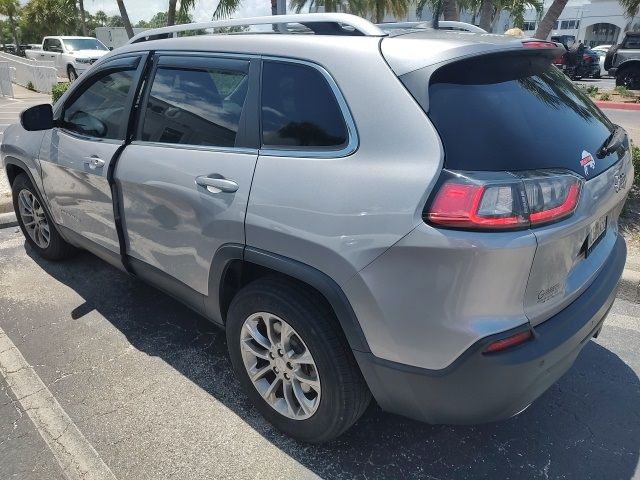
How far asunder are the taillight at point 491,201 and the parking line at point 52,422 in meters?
1.83

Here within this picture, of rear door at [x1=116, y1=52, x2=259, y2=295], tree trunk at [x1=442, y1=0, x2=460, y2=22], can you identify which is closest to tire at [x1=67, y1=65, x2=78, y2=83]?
tree trunk at [x1=442, y1=0, x2=460, y2=22]

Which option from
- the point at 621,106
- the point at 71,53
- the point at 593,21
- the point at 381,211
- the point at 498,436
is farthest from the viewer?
the point at 593,21

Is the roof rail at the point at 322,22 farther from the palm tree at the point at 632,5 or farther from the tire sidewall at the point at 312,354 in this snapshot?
the palm tree at the point at 632,5

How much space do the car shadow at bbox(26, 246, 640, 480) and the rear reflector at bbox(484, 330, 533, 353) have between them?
2.63 feet

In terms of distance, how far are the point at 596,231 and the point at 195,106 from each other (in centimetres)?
197

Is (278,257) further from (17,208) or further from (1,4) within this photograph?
(1,4)

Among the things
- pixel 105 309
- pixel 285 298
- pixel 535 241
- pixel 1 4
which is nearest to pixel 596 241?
pixel 535 241

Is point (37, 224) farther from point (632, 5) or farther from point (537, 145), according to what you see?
point (632, 5)

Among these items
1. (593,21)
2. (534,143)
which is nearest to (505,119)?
(534,143)

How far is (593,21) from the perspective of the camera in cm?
5262

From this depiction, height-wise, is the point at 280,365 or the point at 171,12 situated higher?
the point at 171,12

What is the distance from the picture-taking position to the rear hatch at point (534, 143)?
5.90ft

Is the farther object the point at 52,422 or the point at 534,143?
the point at 52,422

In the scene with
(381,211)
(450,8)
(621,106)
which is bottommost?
(621,106)
